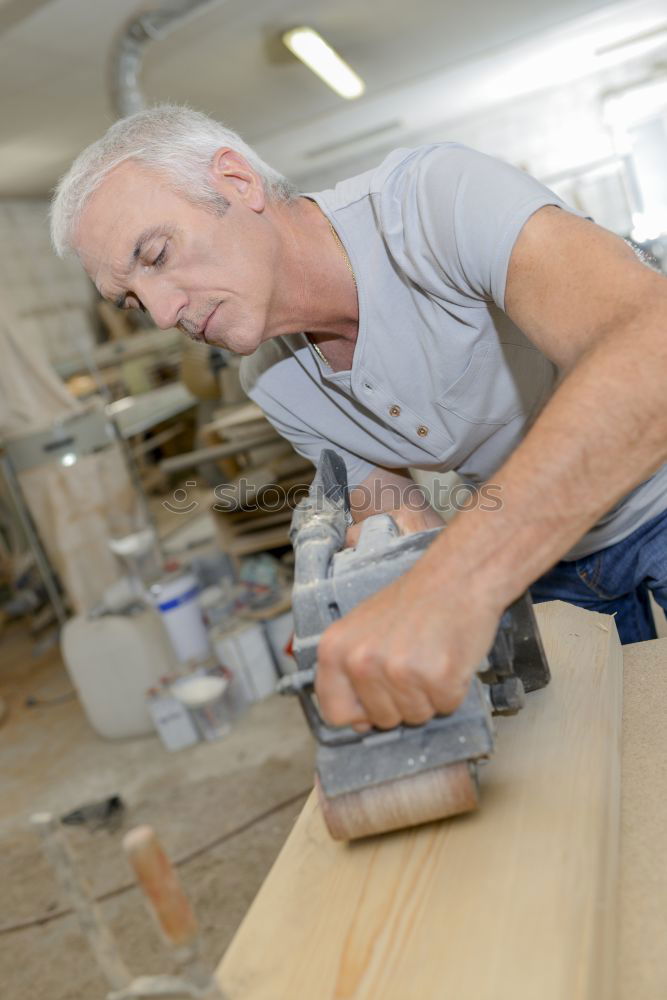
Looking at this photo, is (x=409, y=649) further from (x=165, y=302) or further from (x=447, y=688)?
(x=165, y=302)

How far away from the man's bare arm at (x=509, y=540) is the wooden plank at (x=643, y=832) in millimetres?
274

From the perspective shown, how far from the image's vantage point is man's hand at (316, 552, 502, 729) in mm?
824

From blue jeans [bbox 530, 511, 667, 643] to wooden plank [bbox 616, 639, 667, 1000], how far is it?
0.19 meters

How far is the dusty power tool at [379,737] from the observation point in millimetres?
897

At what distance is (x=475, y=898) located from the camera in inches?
32.1

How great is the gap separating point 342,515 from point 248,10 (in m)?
5.17

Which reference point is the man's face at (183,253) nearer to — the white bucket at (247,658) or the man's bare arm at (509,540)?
the man's bare arm at (509,540)

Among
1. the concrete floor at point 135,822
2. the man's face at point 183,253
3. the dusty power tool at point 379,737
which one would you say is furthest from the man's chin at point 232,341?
the concrete floor at point 135,822

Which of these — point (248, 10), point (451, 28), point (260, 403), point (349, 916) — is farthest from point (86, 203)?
point (451, 28)

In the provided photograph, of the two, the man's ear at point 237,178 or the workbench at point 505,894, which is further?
the man's ear at point 237,178

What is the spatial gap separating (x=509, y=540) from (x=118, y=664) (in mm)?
3057

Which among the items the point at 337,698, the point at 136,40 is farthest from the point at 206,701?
the point at 136,40

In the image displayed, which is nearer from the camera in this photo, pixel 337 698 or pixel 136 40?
pixel 337 698

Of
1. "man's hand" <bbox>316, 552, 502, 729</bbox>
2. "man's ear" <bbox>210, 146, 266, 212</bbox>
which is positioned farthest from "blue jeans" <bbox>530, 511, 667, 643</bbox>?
"man's ear" <bbox>210, 146, 266, 212</bbox>
